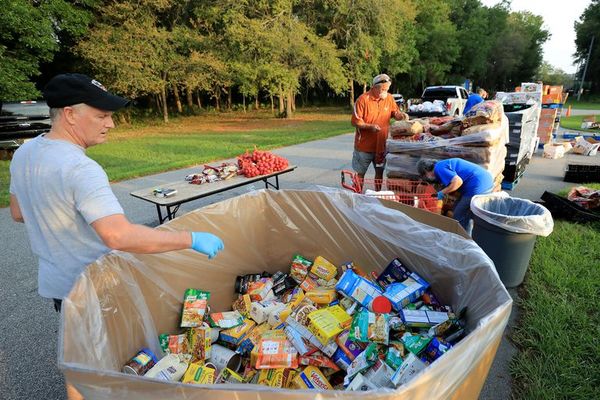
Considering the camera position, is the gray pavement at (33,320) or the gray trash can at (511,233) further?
the gray trash can at (511,233)

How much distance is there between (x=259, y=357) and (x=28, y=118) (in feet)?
35.2

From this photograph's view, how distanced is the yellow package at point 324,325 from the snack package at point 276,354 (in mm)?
172

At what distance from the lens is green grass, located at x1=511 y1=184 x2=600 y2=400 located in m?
2.17

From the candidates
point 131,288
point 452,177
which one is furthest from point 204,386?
point 452,177

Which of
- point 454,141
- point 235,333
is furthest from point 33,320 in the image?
point 454,141

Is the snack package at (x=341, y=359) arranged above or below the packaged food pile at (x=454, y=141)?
below

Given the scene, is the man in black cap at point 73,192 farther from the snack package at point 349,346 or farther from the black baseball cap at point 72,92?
the snack package at point 349,346

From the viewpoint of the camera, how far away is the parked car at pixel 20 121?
28.9 ft

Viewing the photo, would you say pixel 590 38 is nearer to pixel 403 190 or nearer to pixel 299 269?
pixel 403 190

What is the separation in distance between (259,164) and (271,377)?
11.9 feet

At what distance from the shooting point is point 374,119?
498 cm

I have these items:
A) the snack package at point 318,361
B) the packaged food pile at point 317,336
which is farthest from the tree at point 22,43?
the snack package at point 318,361

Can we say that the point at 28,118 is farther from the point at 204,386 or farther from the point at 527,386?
the point at 527,386

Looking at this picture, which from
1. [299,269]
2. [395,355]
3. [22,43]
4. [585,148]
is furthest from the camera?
[22,43]
